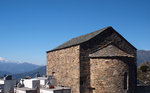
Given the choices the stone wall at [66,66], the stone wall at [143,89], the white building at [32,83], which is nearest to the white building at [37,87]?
the white building at [32,83]

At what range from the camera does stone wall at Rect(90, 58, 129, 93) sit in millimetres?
18438

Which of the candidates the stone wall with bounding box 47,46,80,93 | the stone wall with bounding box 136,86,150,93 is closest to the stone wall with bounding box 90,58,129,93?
the stone wall with bounding box 47,46,80,93

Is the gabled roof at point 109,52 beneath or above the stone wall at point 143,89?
above

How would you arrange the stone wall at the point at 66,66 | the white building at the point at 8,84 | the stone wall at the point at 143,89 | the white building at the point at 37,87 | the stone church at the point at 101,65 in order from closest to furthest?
the white building at the point at 37,87, the stone church at the point at 101,65, the stone wall at the point at 66,66, the white building at the point at 8,84, the stone wall at the point at 143,89

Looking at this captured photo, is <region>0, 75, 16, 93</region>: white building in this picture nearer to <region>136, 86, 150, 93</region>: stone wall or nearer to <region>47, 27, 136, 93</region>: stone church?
<region>47, 27, 136, 93</region>: stone church

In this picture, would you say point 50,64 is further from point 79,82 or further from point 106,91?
point 106,91

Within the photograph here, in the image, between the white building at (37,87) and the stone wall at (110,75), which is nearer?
the white building at (37,87)

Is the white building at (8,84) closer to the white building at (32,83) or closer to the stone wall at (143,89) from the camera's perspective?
the white building at (32,83)

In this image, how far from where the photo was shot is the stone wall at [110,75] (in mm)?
18438

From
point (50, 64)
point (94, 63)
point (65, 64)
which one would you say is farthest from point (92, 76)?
point (50, 64)

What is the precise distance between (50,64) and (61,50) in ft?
14.9

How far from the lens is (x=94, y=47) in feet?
67.2

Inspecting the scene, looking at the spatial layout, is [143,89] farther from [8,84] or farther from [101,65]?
[8,84]

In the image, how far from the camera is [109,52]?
19250mm
